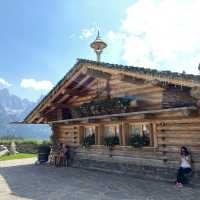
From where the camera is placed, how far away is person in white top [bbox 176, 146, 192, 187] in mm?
10980

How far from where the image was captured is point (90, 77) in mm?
15617

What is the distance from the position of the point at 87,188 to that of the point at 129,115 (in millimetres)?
3777

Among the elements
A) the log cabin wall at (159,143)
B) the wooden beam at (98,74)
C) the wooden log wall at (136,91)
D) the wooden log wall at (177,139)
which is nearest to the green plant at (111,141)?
the log cabin wall at (159,143)

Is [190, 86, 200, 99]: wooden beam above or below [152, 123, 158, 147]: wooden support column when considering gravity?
above

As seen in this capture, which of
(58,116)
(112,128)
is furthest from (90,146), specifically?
(58,116)

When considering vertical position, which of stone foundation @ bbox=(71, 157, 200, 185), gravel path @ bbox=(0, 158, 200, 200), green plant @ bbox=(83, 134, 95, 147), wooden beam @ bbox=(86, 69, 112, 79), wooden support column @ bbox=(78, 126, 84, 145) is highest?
wooden beam @ bbox=(86, 69, 112, 79)

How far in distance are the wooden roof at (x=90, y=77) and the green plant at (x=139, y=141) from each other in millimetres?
2668

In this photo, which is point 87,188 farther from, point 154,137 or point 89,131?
point 89,131

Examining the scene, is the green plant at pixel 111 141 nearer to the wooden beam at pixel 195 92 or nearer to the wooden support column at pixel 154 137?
the wooden support column at pixel 154 137

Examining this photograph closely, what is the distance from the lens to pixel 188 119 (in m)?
11.5

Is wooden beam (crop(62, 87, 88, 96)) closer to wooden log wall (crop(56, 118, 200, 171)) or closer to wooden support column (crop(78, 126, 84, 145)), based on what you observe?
wooden support column (crop(78, 126, 84, 145))

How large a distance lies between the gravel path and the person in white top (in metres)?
0.39

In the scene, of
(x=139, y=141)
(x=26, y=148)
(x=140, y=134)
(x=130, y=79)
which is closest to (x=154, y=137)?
(x=139, y=141)

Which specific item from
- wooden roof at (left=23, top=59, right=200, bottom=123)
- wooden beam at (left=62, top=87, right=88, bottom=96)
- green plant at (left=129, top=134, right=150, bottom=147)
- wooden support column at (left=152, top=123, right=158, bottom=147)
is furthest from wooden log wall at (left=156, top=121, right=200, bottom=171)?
wooden beam at (left=62, top=87, right=88, bottom=96)
